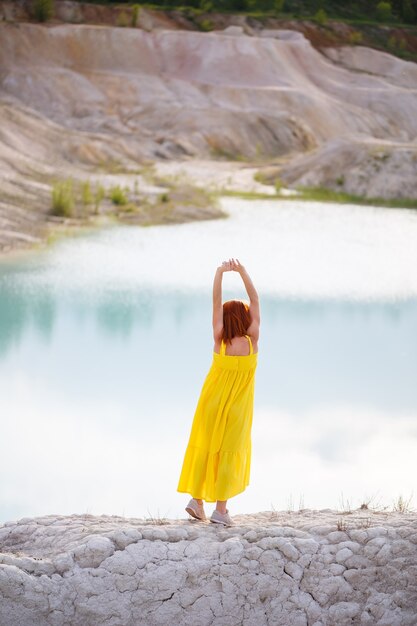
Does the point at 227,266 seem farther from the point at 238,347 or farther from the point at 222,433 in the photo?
the point at 222,433

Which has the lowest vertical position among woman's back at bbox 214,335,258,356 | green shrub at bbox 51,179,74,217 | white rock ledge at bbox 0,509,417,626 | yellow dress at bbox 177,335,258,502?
white rock ledge at bbox 0,509,417,626

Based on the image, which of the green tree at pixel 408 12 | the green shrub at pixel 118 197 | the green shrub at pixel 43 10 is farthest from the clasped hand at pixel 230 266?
the green tree at pixel 408 12

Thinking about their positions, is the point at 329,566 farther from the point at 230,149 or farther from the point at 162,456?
the point at 230,149

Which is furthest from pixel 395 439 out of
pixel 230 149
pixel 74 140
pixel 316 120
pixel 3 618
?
pixel 316 120

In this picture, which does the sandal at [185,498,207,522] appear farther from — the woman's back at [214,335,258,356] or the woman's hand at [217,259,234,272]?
the woman's hand at [217,259,234,272]

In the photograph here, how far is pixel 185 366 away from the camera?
1084cm

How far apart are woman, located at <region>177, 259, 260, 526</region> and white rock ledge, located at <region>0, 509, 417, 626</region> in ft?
0.81

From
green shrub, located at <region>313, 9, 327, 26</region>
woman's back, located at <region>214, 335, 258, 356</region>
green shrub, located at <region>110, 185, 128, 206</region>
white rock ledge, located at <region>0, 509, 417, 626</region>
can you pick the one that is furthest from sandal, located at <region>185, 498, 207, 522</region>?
green shrub, located at <region>313, 9, 327, 26</region>

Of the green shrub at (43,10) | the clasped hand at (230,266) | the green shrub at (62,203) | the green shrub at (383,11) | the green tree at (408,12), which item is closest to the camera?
the clasped hand at (230,266)

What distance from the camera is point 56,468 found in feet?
25.8

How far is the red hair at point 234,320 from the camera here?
5.01 m

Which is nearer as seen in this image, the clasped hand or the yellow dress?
the yellow dress

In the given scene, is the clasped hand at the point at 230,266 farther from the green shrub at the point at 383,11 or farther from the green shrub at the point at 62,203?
the green shrub at the point at 383,11

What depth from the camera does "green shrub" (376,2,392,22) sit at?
146 ft
